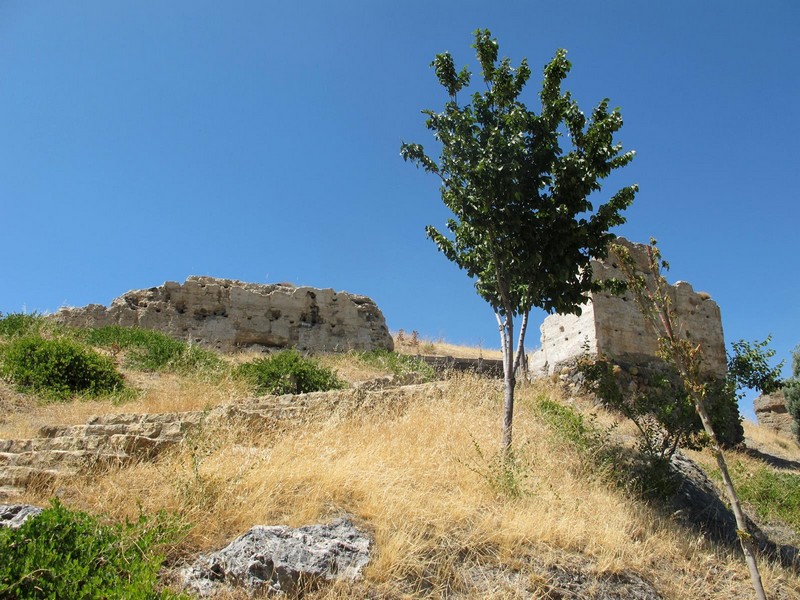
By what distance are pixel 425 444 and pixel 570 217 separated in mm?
3393

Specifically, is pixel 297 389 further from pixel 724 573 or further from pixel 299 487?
pixel 724 573

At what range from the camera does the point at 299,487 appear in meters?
5.70

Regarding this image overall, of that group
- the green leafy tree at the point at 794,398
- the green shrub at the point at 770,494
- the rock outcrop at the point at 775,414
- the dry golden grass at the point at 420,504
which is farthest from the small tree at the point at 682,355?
the rock outcrop at the point at 775,414

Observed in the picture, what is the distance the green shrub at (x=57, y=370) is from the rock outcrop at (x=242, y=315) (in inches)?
189

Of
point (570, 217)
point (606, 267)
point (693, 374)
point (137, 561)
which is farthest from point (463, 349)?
point (137, 561)

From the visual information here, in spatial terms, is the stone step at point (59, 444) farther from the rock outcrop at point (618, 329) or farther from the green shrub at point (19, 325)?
the rock outcrop at point (618, 329)

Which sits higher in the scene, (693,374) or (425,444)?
(693,374)

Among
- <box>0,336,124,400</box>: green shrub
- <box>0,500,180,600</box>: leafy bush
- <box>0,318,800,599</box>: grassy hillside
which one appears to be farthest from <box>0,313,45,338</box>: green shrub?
<box>0,500,180,600</box>: leafy bush

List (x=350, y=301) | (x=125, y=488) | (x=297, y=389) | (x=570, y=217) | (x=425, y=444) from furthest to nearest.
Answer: (x=350, y=301), (x=297, y=389), (x=570, y=217), (x=425, y=444), (x=125, y=488)

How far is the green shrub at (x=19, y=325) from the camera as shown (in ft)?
41.9

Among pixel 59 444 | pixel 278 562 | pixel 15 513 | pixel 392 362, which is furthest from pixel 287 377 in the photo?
pixel 278 562

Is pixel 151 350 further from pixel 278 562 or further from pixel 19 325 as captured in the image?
pixel 278 562

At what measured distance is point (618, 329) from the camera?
14.0 metres

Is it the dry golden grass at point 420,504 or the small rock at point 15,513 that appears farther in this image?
the dry golden grass at point 420,504
